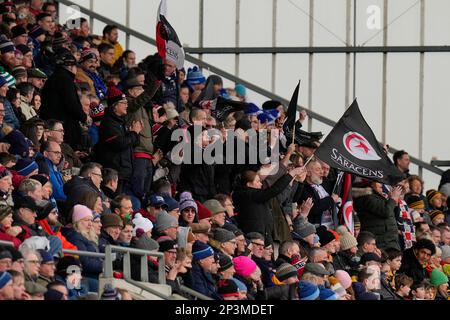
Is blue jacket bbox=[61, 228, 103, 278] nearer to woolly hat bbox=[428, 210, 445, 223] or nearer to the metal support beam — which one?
woolly hat bbox=[428, 210, 445, 223]

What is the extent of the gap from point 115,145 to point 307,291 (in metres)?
3.13

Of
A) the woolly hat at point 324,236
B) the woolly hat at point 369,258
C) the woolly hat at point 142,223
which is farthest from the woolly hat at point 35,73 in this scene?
the woolly hat at point 369,258

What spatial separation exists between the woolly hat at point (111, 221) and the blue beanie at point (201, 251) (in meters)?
1.04

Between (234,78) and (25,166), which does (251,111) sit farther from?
(25,166)

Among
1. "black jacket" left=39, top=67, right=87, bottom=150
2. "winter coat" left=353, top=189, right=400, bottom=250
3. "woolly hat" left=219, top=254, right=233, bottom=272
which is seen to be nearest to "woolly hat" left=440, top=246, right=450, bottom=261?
"winter coat" left=353, top=189, right=400, bottom=250

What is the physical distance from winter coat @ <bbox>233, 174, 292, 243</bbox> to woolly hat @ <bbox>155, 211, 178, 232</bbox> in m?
2.15

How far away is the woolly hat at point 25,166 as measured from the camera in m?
19.4

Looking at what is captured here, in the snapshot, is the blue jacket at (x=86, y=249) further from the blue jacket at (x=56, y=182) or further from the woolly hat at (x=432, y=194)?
the woolly hat at (x=432, y=194)

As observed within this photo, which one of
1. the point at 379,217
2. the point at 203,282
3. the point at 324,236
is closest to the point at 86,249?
the point at 203,282

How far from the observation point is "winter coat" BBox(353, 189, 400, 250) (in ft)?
83.7

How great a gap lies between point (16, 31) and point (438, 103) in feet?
32.4
